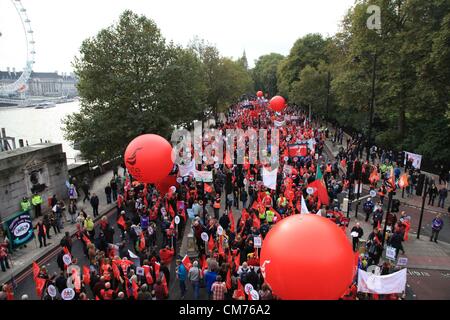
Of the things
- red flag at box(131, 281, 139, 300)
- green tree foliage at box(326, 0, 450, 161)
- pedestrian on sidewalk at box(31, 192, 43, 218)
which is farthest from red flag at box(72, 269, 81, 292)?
green tree foliage at box(326, 0, 450, 161)

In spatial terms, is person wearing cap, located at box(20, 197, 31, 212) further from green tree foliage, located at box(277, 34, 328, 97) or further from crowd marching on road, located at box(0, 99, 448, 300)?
green tree foliage, located at box(277, 34, 328, 97)

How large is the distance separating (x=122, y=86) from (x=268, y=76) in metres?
90.8

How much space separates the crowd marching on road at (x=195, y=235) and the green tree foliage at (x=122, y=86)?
394 cm

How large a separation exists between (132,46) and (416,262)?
19347 millimetres

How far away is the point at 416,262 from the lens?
12891mm

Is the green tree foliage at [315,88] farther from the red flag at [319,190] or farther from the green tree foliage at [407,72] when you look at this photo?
the red flag at [319,190]

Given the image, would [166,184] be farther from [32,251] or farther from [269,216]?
[32,251]

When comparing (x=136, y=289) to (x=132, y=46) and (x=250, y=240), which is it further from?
(x=132, y=46)

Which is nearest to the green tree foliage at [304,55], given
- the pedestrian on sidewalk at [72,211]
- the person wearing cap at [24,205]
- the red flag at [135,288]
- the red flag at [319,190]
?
the red flag at [319,190]

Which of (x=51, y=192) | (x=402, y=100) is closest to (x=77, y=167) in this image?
(x=51, y=192)

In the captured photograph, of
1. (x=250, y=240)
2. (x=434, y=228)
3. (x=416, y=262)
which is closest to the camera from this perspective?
(x=250, y=240)

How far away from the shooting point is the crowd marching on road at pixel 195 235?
31.3ft

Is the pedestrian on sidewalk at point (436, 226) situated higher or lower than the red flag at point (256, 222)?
lower

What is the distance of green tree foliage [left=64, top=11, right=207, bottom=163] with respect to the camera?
22.6 meters
